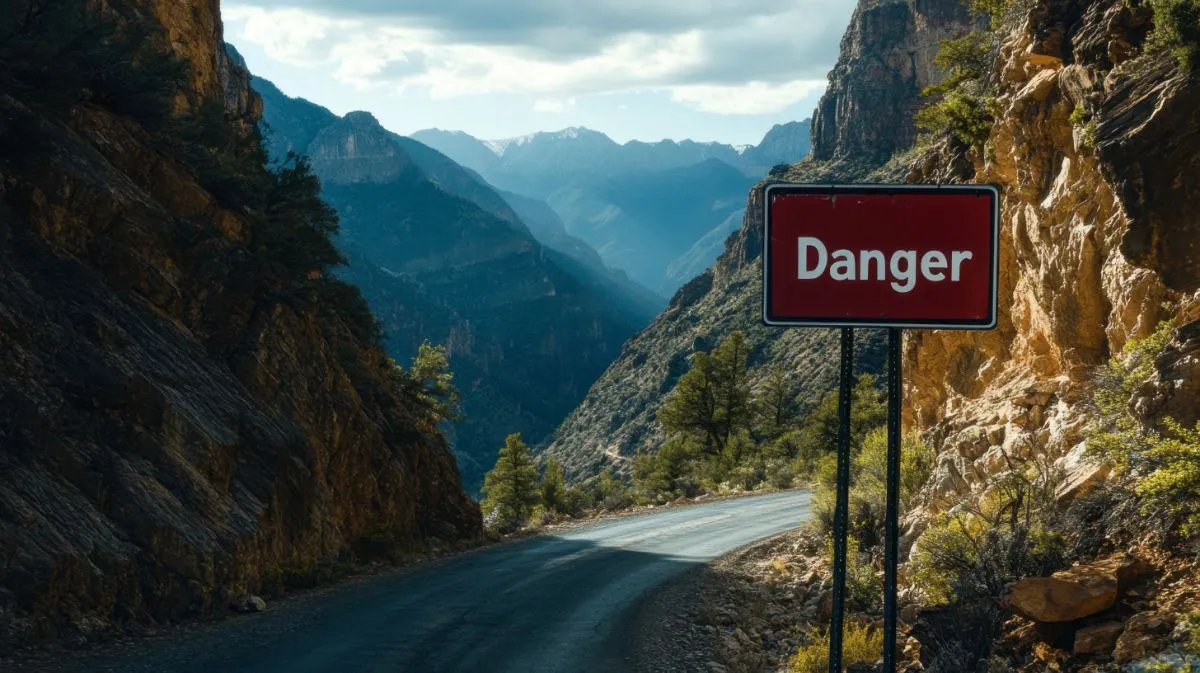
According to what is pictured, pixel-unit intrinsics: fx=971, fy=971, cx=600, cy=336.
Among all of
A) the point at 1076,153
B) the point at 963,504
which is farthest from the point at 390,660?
the point at 1076,153

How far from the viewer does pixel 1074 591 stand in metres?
7.04

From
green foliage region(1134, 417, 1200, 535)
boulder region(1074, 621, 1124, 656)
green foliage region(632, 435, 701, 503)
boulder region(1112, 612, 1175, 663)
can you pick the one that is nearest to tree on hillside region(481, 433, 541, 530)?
green foliage region(632, 435, 701, 503)

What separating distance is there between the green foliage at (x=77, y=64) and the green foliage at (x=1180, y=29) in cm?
1511

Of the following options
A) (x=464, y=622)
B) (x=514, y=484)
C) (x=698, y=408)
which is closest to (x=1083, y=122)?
(x=464, y=622)

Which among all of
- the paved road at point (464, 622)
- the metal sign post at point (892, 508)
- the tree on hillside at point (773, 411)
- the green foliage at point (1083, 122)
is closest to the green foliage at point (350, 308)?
the paved road at point (464, 622)

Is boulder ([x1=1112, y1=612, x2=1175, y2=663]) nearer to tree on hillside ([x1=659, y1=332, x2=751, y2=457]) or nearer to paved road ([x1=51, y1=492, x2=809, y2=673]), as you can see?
paved road ([x1=51, y1=492, x2=809, y2=673])

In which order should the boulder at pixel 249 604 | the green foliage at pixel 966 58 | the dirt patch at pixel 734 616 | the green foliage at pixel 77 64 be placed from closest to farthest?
the dirt patch at pixel 734 616 < the boulder at pixel 249 604 < the green foliage at pixel 77 64 < the green foliage at pixel 966 58

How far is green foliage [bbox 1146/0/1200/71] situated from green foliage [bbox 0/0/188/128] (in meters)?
15.1

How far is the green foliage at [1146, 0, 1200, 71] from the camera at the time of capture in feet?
29.9

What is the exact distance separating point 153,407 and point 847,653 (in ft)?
30.7

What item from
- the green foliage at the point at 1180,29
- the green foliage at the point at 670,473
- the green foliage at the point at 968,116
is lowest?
the green foliage at the point at 670,473

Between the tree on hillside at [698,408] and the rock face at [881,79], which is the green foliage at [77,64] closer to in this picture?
the tree on hillside at [698,408]

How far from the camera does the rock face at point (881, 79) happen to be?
136 meters

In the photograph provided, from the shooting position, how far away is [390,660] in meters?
10.6
